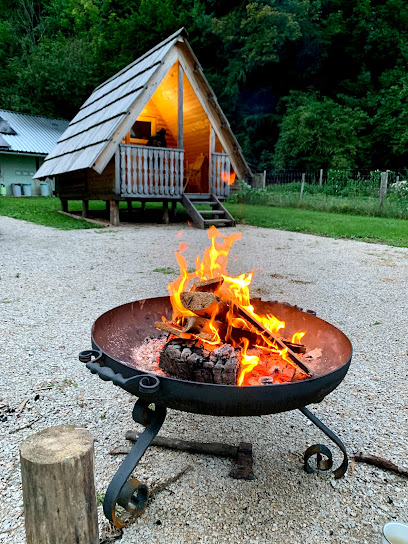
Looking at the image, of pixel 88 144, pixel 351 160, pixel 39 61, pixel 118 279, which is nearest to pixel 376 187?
pixel 351 160

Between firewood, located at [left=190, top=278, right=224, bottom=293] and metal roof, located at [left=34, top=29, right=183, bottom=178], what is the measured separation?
7.90 metres

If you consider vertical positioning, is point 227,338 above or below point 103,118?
below

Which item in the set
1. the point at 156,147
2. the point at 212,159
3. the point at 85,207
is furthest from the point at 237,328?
the point at 85,207

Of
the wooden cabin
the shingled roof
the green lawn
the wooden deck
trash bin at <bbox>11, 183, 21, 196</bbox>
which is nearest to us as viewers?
the green lawn

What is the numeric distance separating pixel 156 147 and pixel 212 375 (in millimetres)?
9631

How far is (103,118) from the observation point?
1080 cm

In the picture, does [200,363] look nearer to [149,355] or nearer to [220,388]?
[220,388]

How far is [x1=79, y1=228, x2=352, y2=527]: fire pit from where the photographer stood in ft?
4.75

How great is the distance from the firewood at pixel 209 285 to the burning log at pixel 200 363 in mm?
365

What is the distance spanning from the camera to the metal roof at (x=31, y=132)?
21.7 m

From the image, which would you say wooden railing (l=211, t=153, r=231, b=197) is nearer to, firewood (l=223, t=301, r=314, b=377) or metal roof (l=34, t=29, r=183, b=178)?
metal roof (l=34, t=29, r=183, b=178)

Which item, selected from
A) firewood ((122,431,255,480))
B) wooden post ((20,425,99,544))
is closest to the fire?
firewood ((122,431,255,480))

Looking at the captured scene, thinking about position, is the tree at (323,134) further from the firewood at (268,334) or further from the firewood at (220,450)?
the firewood at (220,450)

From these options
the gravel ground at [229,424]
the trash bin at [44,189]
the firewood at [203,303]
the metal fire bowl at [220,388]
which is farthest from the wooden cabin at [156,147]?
the trash bin at [44,189]
